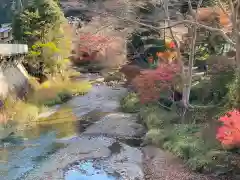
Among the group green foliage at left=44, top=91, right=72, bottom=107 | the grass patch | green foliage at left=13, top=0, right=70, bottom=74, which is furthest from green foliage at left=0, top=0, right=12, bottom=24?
green foliage at left=44, top=91, right=72, bottom=107

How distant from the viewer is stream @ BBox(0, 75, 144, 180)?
38.5 ft

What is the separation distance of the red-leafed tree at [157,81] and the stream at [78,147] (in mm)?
1565

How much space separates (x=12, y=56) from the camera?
19.6 metres

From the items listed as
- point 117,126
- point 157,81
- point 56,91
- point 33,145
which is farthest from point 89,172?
point 56,91

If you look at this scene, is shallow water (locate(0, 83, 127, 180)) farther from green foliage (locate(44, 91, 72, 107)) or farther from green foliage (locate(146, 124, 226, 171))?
green foliage (locate(146, 124, 226, 171))

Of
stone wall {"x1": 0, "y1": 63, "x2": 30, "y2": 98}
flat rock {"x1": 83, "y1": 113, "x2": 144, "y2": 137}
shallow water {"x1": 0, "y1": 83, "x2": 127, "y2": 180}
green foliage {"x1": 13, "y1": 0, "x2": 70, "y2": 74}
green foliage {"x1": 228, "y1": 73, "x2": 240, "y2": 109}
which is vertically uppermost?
green foliage {"x1": 13, "y1": 0, "x2": 70, "y2": 74}

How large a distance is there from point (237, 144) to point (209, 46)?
493 inches

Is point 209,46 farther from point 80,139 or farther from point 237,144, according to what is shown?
point 237,144

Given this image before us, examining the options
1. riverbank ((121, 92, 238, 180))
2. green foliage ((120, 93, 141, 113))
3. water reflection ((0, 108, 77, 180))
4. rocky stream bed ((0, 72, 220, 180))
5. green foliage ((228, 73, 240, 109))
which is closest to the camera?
riverbank ((121, 92, 238, 180))

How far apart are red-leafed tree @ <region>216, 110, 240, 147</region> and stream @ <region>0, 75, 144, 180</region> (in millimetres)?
2759

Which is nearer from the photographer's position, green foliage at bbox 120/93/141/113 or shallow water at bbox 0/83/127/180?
shallow water at bbox 0/83/127/180

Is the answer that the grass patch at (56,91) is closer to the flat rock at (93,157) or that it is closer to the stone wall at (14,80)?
the stone wall at (14,80)

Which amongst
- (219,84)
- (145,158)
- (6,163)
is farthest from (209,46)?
(6,163)

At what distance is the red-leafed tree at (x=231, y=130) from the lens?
10078 millimetres
